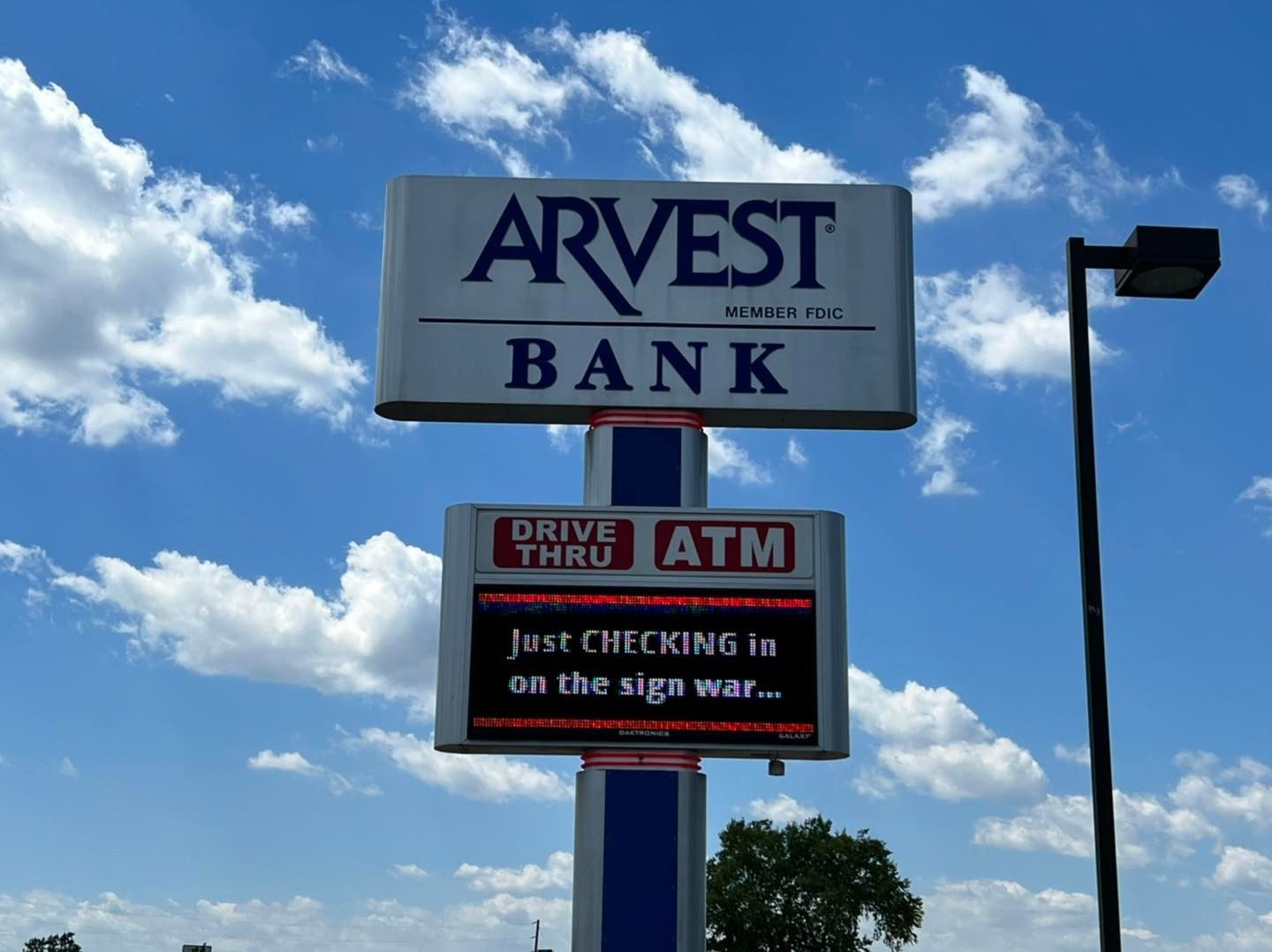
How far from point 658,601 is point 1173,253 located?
602 cm

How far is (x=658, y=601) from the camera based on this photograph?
15953mm

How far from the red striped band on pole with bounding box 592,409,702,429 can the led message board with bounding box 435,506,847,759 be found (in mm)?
2126

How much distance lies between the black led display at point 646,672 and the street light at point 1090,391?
4.30 metres

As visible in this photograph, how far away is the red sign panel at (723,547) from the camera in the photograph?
16328 mm

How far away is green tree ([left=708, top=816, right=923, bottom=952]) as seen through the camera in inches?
2282

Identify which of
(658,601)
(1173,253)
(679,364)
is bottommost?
(658,601)

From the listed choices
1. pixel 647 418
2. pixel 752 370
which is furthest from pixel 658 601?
pixel 752 370

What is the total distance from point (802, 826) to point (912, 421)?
44.5 meters

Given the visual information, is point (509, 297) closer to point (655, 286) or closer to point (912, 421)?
point (655, 286)

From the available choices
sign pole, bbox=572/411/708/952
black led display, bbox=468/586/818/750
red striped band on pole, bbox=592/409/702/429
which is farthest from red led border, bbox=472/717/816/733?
red striped band on pole, bbox=592/409/702/429

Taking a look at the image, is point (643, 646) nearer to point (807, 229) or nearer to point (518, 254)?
point (518, 254)

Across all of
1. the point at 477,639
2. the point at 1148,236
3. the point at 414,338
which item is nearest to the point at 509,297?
the point at 414,338

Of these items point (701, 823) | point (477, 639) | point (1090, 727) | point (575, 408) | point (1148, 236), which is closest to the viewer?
point (1090, 727)

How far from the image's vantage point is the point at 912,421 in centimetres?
1880
